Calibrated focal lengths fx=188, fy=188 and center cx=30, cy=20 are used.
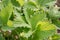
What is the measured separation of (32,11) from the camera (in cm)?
58

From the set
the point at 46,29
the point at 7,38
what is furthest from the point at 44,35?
the point at 7,38

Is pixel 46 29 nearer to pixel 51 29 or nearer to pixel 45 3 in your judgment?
pixel 51 29

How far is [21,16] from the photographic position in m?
0.55

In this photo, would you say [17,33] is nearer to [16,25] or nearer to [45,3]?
[16,25]

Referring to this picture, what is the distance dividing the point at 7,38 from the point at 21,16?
0.27 ft

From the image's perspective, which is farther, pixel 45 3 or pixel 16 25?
pixel 45 3

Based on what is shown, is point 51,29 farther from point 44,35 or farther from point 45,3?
point 45,3

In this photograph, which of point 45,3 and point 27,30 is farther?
point 45,3

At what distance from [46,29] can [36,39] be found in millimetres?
42

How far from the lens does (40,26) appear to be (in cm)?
54

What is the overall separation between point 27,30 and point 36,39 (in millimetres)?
37

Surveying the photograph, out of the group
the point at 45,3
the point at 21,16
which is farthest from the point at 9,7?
the point at 45,3

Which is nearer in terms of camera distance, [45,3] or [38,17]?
[38,17]

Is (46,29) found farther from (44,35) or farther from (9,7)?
(9,7)
